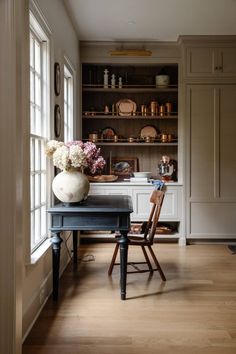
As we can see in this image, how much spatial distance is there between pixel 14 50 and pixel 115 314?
203 centimetres

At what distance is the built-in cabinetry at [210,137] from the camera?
5.68 m

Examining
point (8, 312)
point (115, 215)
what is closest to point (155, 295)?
point (115, 215)

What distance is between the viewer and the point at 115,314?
311 centimetres

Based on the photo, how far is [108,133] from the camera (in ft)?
20.2

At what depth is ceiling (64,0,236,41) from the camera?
4387mm

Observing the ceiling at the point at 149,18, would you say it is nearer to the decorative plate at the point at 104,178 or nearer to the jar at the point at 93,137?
the jar at the point at 93,137

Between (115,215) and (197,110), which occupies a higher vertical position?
(197,110)

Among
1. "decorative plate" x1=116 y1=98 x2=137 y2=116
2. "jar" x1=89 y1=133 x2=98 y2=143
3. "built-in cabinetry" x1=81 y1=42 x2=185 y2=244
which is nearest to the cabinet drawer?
"built-in cabinetry" x1=81 y1=42 x2=185 y2=244

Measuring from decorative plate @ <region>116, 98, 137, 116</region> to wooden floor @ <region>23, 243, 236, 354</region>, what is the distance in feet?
7.96

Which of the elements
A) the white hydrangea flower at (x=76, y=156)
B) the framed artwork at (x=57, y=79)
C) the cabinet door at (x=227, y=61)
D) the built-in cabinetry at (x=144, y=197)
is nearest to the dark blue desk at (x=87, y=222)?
the white hydrangea flower at (x=76, y=156)

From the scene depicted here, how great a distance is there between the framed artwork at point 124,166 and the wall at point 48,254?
5.52 feet

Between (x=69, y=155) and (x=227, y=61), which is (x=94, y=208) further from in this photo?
(x=227, y=61)

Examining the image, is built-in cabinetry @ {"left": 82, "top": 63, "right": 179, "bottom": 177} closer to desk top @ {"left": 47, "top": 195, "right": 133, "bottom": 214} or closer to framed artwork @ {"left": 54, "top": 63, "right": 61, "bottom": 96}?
framed artwork @ {"left": 54, "top": 63, "right": 61, "bottom": 96}

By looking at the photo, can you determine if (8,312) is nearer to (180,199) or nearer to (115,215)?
(115,215)
